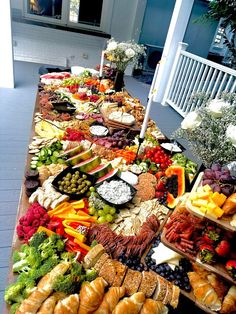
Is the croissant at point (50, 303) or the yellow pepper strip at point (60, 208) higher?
the croissant at point (50, 303)

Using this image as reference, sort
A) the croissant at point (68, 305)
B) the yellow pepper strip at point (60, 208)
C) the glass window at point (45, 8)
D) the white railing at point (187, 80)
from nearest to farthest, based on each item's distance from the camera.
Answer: the croissant at point (68, 305)
the yellow pepper strip at point (60, 208)
the white railing at point (187, 80)
the glass window at point (45, 8)

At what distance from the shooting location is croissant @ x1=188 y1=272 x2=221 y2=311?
36.1 inches

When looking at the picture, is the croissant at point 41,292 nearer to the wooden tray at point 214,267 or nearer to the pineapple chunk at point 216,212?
the wooden tray at point 214,267

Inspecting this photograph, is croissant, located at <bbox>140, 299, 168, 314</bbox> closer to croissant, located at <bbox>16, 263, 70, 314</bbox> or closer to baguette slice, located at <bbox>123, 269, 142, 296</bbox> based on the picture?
baguette slice, located at <bbox>123, 269, 142, 296</bbox>

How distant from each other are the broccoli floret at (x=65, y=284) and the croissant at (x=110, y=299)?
119 mm

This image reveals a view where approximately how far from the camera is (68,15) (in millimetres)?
6340

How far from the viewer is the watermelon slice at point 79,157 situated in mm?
1662

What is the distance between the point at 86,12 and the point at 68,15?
49 cm

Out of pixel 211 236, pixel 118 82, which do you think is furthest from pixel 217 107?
pixel 118 82

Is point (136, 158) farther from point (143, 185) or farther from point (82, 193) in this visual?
point (82, 193)

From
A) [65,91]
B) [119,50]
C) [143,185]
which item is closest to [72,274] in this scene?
[143,185]

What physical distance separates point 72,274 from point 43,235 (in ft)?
0.87

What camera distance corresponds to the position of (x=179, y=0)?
434cm

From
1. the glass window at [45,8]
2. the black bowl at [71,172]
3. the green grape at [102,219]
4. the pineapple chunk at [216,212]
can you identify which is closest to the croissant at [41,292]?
the green grape at [102,219]
